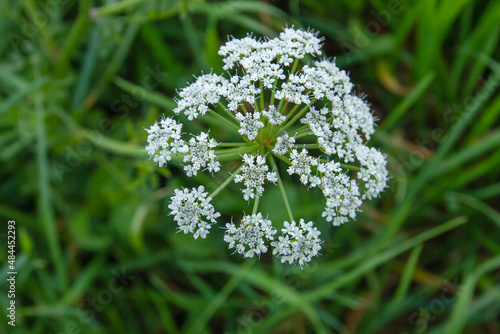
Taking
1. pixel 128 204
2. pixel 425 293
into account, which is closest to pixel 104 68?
pixel 128 204

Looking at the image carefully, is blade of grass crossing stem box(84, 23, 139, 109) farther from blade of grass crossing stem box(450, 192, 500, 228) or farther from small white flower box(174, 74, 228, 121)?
blade of grass crossing stem box(450, 192, 500, 228)

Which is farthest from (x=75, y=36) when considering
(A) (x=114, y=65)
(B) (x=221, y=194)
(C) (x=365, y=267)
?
(C) (x=365, y=267)

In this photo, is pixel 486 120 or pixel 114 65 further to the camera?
pixel 114 65

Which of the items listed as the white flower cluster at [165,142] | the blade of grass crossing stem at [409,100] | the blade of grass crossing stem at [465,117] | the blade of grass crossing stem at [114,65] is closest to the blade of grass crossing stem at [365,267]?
the blade of grass crossing stem at [465,117]

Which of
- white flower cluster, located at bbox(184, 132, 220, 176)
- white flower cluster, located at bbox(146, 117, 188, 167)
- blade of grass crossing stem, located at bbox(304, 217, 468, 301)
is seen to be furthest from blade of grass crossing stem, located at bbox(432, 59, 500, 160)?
white flower cluster, located at bbox(146, 117, 188, 167)

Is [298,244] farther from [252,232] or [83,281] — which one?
[83,281]

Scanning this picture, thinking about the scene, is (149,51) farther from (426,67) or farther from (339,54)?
(426,67)
